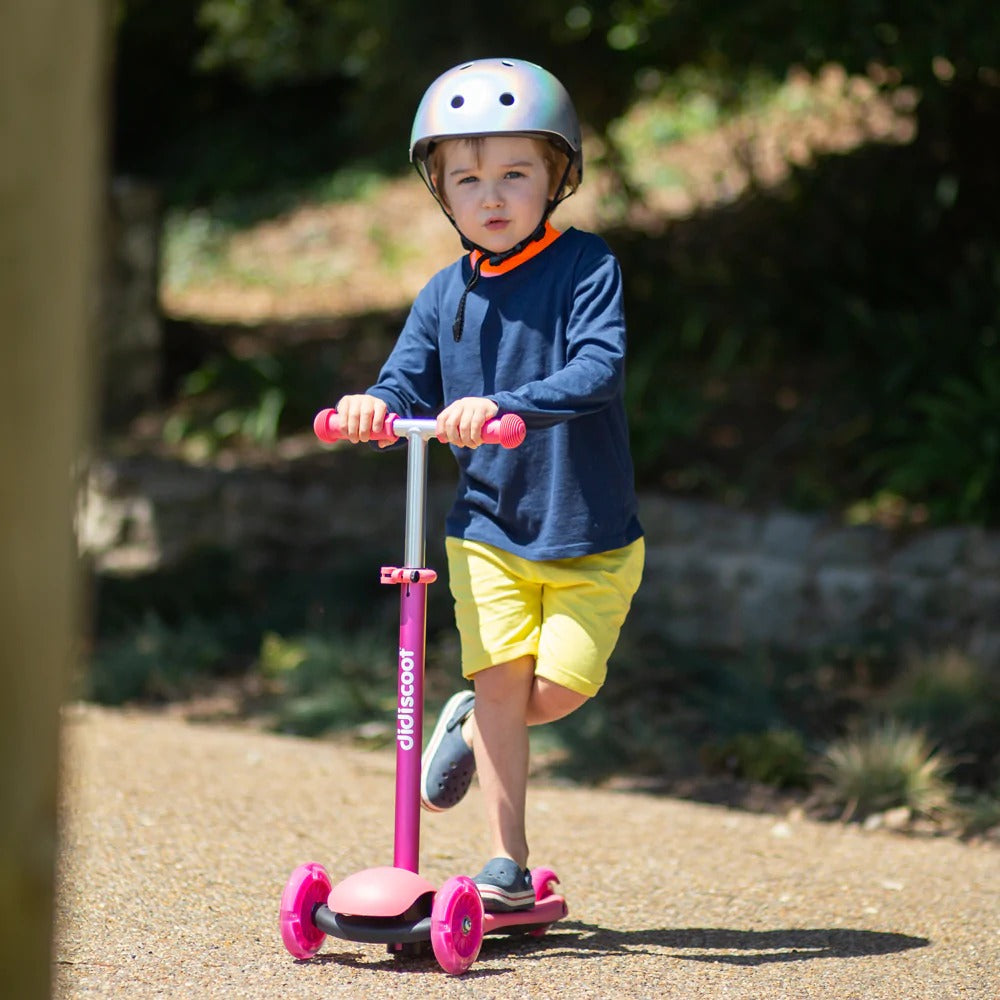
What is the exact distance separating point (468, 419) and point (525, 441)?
1.40ft

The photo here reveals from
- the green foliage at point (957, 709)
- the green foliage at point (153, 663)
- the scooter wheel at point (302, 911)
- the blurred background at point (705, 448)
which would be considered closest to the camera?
the scooter wheel at point (302, 911)

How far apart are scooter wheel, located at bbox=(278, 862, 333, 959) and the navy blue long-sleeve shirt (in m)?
0.80

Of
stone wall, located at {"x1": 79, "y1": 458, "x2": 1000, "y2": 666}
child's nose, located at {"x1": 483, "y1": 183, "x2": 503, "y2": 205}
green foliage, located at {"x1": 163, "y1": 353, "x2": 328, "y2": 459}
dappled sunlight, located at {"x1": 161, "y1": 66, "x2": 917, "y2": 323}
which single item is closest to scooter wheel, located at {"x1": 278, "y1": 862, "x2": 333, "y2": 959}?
child's nose, located at {"x1": 483, "y1": 183, "x2": 503, "y2": 205}

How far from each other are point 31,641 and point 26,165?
0.49 m

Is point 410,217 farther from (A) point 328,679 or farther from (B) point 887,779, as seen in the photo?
(B) point 887,779

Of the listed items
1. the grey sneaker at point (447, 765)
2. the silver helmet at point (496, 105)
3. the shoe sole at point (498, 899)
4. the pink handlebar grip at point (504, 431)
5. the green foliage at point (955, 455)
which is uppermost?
the silver helmet at point (496, 105)

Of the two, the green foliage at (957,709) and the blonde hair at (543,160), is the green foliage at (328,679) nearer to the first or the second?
the green foliage at (957,709)

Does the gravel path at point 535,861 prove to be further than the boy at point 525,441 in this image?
No

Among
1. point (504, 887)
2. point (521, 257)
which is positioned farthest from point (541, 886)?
point (521, 257)

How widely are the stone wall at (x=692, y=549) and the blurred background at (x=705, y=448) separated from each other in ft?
0.05

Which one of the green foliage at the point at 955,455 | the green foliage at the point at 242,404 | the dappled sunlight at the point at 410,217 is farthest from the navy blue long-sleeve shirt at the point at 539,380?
→ the dappled sunlight at the point at 410,217

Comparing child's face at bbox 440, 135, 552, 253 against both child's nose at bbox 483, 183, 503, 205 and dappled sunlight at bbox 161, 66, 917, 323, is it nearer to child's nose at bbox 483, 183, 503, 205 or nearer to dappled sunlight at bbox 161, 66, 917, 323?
child's nose at bbox 483, 183, 503, 205

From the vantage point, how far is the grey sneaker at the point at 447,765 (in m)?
3.37

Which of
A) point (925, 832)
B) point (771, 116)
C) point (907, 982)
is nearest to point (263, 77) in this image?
point (771, 116)
